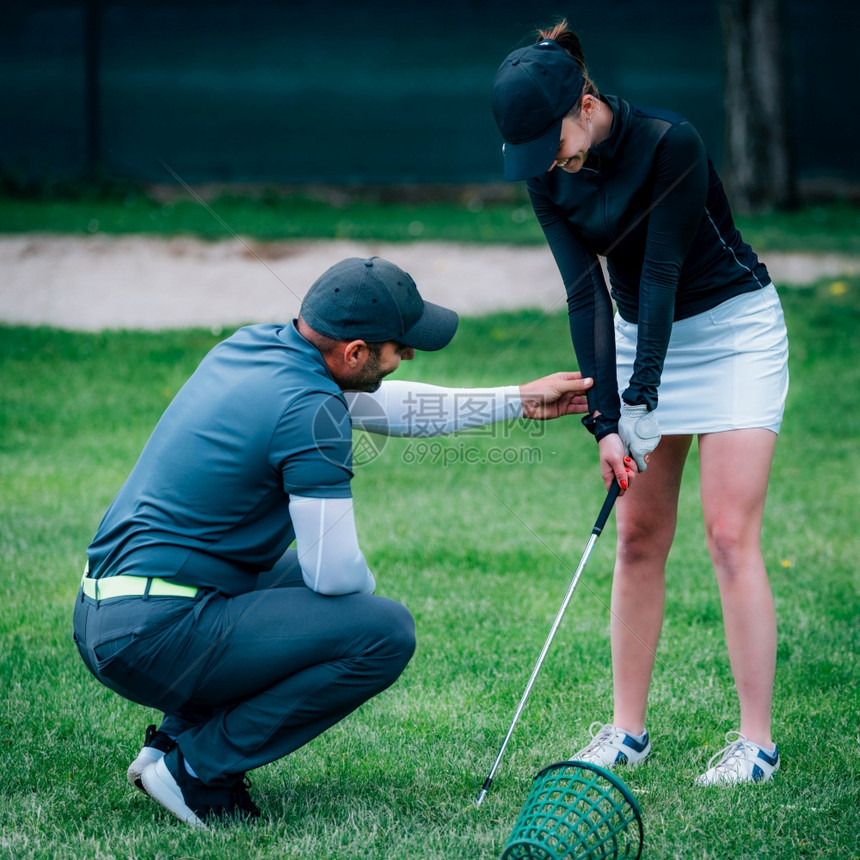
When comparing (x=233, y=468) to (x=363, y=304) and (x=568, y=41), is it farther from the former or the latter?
(x=568, y=41)

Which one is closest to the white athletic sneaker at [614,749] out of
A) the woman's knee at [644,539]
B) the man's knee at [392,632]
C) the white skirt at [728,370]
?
the woman's knee at [644,539]

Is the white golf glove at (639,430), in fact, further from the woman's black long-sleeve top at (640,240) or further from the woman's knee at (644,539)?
the woman's knee at (644,539)

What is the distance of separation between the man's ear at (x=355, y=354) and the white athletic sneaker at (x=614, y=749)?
1169 mm

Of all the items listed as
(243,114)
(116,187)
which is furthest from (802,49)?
(116,187)

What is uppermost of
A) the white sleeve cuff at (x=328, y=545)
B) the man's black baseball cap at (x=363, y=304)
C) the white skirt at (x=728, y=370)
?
the man's black baseball cap at (x=363, y=304)

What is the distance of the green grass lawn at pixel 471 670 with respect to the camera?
2.65m

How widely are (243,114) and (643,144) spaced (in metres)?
12.4

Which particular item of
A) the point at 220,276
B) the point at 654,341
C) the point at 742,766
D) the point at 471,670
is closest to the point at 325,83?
the point at 220,276

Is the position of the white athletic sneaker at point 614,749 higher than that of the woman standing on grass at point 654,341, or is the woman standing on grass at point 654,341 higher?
the woman standing on grass at point 654,341

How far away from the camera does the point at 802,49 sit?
551 inches

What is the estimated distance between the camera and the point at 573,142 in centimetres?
273

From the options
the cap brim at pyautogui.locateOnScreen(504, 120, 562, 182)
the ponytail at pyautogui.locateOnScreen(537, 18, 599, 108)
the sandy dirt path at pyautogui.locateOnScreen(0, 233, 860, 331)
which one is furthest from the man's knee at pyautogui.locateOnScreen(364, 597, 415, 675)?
the sandy dirt path at pyautogui.locateOnScreen(0, 233, 860, 331)

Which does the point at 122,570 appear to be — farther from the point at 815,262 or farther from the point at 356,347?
the point at 815,262

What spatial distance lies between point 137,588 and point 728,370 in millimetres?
1501
